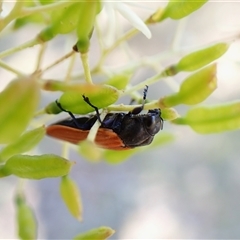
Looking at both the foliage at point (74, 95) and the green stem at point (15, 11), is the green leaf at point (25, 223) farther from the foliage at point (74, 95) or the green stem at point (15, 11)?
the green stem at point (15, 11)

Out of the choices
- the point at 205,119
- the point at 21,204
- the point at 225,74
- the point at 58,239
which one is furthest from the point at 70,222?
the point at 205,119

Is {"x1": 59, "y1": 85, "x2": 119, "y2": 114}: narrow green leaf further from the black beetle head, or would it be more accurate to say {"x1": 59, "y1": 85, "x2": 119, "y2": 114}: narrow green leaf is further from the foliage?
the black beetle head

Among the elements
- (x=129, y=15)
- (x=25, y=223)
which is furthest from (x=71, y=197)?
(x=129, y=15)

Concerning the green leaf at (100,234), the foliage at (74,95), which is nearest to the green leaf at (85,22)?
the foliage at (74,95)

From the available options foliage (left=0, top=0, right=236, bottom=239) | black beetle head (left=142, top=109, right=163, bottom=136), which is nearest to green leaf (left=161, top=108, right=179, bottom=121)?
foliage (left=0, top=0, right=236, bottom=239)

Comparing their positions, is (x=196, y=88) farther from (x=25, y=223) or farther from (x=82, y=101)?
(x=25, y=223)

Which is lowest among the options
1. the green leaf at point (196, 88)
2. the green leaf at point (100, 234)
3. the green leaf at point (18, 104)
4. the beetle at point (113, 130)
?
the green leaf at point (100, 234)
